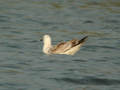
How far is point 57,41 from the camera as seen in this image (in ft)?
54.5

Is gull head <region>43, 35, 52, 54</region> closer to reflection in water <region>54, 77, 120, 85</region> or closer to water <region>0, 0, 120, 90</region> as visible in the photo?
water <region>0, 0, 120, 90</region>

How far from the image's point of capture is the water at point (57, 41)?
464 inches

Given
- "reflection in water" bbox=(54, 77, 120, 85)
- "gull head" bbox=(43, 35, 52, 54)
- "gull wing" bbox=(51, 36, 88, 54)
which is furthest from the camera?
"gull head" bbox=(43, 35, 52, 54)

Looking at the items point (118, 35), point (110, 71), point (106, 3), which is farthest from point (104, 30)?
point (110, 71)

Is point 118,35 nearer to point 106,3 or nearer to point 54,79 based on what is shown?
point 106,3

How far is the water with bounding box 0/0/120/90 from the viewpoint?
11781mm

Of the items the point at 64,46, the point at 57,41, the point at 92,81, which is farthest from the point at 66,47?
the point at 92,81

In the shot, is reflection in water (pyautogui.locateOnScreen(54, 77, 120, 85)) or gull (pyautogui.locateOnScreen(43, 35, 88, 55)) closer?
reflection in water (pyautogui.locateOnScreen(54, 77, 120, 85))

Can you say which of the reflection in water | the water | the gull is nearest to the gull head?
the gull

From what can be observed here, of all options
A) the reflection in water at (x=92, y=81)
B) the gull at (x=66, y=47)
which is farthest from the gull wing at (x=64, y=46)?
the reflection in water at (x=92, y=81)

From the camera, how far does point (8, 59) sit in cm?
1384

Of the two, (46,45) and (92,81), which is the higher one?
(46,45)

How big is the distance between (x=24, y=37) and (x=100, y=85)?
5711mm

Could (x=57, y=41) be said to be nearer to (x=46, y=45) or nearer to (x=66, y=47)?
(x=46, y=45)
